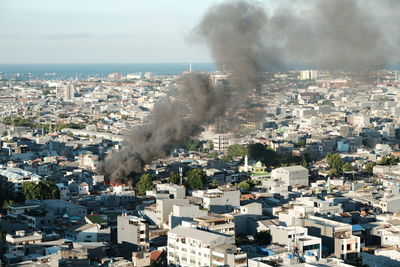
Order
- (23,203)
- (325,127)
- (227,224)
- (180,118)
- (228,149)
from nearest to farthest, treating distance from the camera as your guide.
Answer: (227,224), (23,203), (180,118), (228,149), (325,127)

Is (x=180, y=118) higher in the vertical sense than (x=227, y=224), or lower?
higher

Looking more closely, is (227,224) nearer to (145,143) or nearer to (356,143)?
(145,143)

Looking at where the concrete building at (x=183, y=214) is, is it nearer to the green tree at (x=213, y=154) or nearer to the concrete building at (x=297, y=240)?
the concrete building at (x=297, y=240)

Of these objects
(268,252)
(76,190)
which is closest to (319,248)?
(268,252)

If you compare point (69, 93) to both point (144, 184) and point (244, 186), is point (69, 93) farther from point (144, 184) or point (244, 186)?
point (144, 184)

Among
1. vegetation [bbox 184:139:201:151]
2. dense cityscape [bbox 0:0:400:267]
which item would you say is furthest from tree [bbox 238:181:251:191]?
vegetation [bbox 184:139:201:151]

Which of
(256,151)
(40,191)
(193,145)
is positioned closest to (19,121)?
(193,145)

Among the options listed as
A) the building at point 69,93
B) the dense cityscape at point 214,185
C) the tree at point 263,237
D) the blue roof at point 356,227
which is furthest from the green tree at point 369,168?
the building at point 69,93
